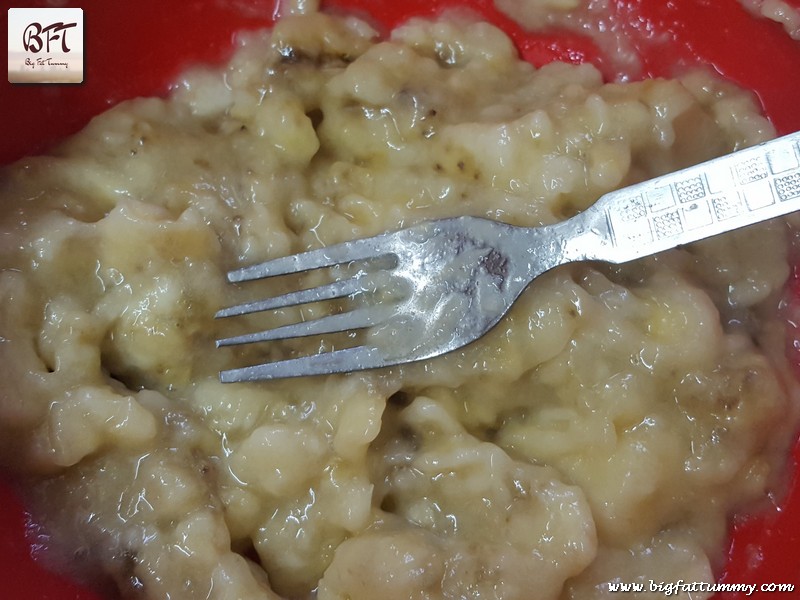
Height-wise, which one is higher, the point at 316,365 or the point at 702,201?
the point at 702,201

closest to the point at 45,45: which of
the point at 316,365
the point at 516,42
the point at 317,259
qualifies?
the point at 317,259

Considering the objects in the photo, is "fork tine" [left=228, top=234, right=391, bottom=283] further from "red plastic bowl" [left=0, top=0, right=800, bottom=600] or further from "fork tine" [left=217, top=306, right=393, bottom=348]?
"red plastic bowl" [left=0, top=0, right=800, bottom=600]

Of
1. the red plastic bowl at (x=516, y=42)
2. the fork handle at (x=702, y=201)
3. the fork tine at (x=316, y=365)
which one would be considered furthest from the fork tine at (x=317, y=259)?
the red plastic bowl at (x=516, y=42)

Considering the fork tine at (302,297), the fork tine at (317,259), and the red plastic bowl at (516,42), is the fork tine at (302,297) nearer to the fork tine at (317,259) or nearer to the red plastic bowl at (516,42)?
the fork tine at (317,259)

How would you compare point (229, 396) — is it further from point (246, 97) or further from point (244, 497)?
point (246, 97)

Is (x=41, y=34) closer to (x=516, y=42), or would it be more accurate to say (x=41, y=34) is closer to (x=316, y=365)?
(x=316, y=365)

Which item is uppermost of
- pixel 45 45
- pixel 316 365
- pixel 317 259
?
pixel 45 45
